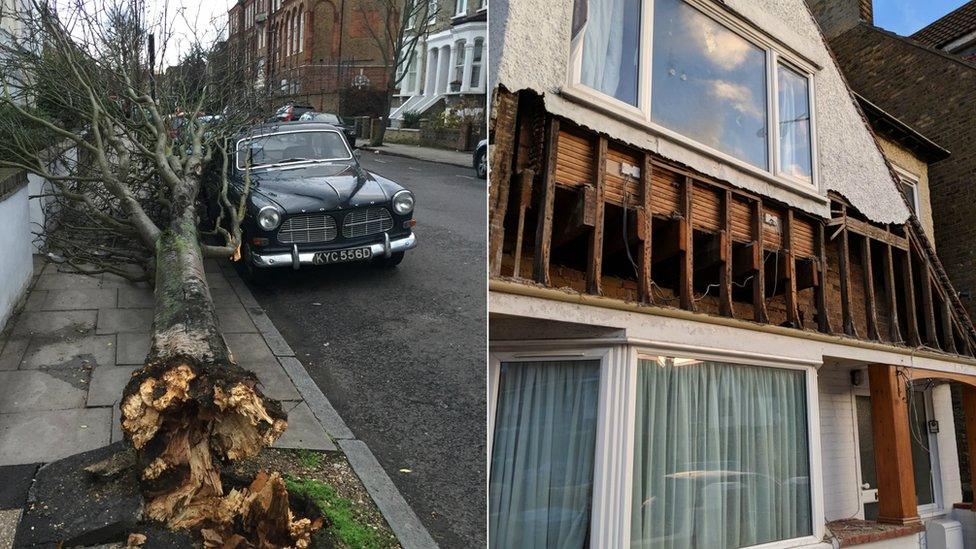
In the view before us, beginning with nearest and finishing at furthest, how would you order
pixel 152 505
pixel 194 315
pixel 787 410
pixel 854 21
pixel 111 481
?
1. pixel 152 505
2. pixel 111 481
3. pixel 194 315
4. pixel 787 410
5. pixel 854 21

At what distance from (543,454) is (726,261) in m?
1.96

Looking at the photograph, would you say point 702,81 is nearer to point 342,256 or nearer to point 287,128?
point 342,256

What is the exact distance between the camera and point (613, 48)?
4023mm

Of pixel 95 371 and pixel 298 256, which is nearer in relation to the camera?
pixel 95 371

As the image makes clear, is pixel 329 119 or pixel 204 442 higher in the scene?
pixel 329 119

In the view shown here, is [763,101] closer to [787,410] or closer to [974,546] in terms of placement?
[787,410]

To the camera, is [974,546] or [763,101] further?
[974,546]

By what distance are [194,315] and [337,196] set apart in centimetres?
380

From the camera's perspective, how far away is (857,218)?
6.35 metres

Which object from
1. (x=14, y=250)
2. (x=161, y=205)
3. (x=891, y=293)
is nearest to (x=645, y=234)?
(x=891, y=293)

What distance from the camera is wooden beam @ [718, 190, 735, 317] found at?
462cm

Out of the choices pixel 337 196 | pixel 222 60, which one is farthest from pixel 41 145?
pixel 222 60

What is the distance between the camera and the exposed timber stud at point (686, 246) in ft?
14.1

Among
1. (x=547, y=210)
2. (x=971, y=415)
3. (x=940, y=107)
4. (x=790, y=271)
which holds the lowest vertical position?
(x=971, y=415)
